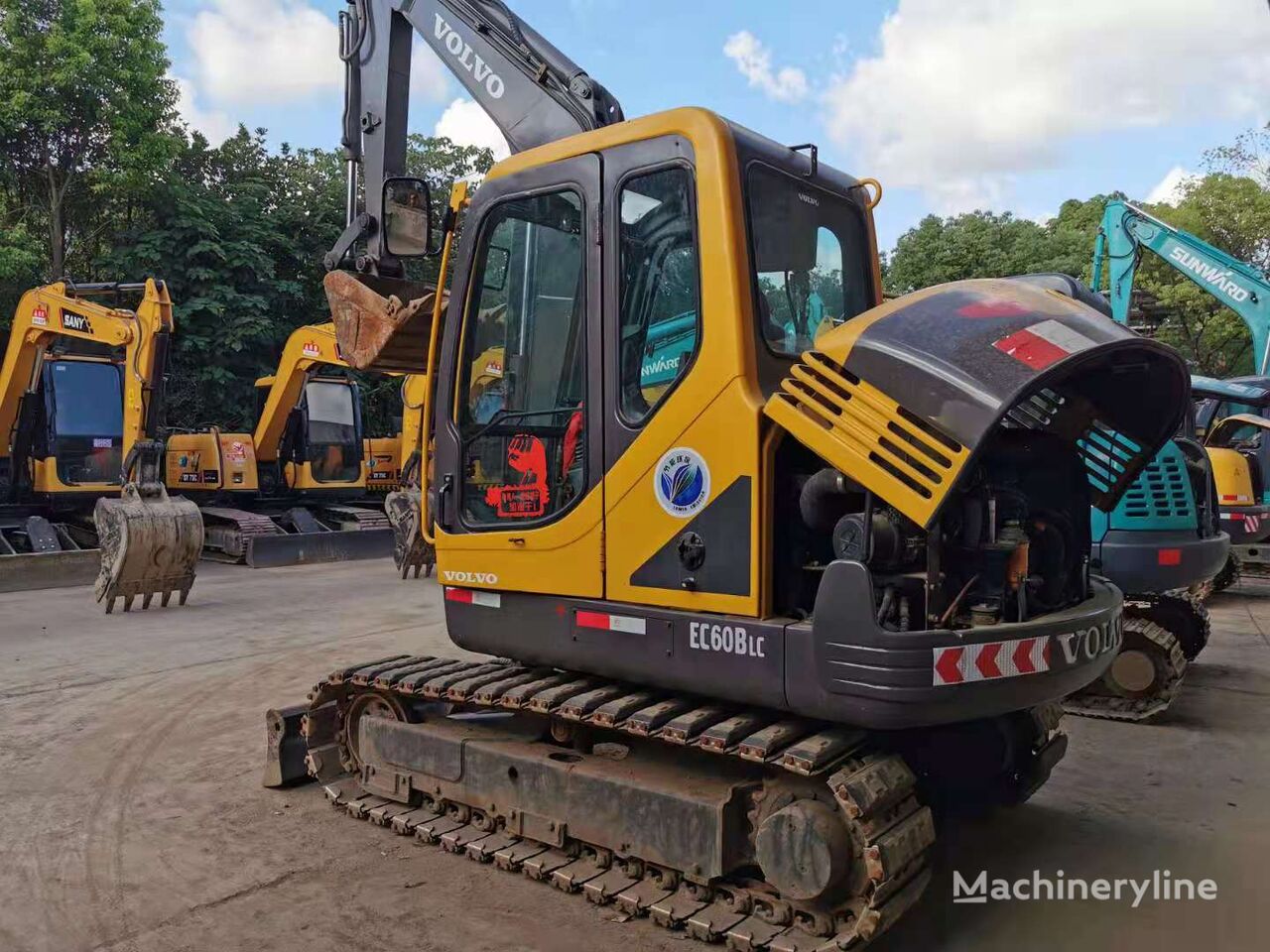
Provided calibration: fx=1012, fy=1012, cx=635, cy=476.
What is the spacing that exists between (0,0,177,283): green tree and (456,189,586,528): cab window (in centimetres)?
1761

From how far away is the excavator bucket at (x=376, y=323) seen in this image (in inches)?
190

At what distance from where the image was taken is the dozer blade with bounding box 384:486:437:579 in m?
13.1

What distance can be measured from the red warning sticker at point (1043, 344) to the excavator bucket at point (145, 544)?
949 cm

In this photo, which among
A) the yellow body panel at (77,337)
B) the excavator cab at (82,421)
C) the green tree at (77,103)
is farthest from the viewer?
the green tree at (77,103)

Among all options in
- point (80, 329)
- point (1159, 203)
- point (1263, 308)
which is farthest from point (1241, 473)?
point (1159, 203)

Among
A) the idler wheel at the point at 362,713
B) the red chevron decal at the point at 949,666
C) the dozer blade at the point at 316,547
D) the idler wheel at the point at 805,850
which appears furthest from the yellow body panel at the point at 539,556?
the dozer blade at the point at 316,547

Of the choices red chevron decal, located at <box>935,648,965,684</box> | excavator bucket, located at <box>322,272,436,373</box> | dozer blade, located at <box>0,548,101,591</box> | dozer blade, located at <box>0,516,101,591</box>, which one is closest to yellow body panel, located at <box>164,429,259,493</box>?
dozer blade, located at <box>0,516,101,591</box>

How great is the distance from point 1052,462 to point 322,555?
1299cm

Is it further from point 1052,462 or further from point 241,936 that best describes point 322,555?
point 1052,462

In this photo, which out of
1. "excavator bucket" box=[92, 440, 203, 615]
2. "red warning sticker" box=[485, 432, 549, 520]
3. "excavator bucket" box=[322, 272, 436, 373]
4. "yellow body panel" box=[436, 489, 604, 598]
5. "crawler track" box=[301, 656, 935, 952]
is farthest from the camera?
"excavator bucket" box=[92, 440, 203, 615]

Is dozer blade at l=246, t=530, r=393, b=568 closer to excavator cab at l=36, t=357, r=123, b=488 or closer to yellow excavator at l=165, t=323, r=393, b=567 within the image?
yellow excavator at l=165, t=323, r=393, b=567

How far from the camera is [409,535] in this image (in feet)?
43.3

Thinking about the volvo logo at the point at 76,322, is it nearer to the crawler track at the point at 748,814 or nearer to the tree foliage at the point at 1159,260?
the crawler track at the point at 748,814

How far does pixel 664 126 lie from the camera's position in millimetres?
3547
